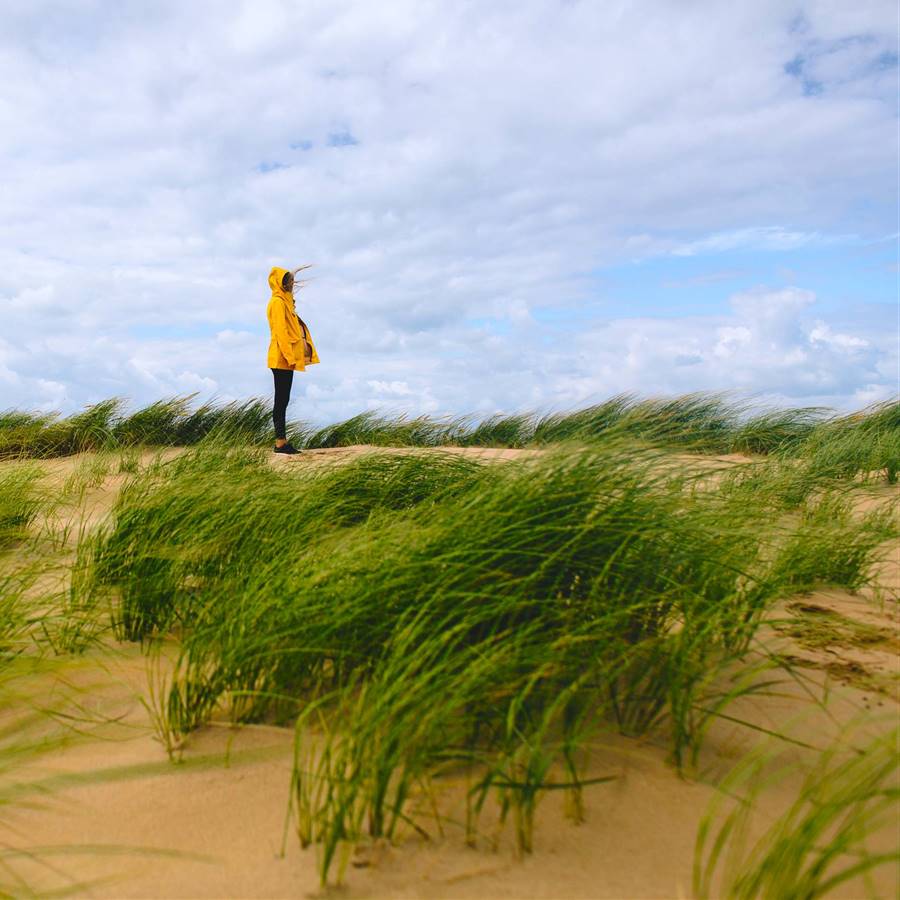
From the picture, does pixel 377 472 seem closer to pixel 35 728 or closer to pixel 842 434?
pixel 35 728

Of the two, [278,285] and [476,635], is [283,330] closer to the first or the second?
[278,285]

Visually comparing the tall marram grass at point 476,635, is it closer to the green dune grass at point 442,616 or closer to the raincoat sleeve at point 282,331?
the green dune grass at point 442,616

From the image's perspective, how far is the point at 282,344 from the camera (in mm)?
8258

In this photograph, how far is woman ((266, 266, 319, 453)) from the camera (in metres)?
8.25

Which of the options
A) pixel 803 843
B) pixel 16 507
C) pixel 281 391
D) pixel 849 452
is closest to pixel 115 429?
pixel 281 391

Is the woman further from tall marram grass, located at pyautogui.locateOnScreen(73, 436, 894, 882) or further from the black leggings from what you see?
tall marram grass, located at pyautogui.locateOnScreen(73, 436, 894, 882)

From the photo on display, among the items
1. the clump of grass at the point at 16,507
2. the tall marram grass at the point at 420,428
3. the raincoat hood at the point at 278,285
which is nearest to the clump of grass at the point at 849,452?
the tall marram grass at the point at 420,428

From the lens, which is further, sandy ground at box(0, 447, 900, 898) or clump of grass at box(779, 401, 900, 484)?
clump of grass at box(779, 401, 900, 484)

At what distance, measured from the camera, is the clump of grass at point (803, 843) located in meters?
1.31

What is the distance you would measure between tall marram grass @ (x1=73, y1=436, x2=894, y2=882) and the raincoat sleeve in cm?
566

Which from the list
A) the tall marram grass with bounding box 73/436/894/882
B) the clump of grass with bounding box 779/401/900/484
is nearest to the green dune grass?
the tall marram grass with bounding box 73/436/894/882

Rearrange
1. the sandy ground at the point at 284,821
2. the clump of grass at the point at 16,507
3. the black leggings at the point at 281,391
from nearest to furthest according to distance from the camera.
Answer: the sandy ground at the point at 284,821
the clump of grass at the point at 16,507
the black leggings at the point at 281,391

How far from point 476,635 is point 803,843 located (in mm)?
830

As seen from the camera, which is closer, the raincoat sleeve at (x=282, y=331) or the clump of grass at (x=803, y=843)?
the clump of grass at (x=803, y=843)
